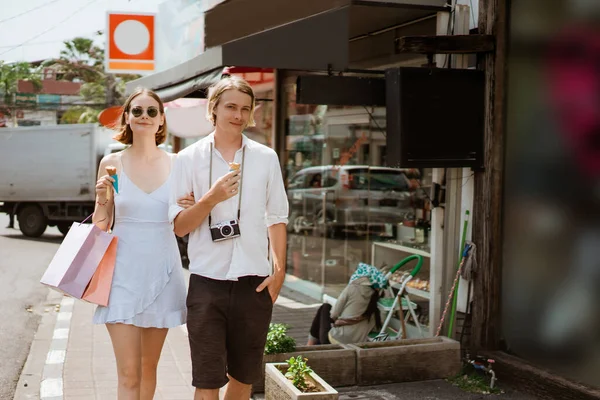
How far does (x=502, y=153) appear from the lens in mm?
5863

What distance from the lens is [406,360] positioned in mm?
5766

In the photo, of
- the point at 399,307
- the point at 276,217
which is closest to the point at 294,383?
the point at 276,217

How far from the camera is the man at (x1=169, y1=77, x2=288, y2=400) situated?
3477 millimetres

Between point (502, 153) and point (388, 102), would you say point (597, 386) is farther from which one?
point (388, 102)

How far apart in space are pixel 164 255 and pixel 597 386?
3.08 meters

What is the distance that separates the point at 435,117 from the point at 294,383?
2377 mm

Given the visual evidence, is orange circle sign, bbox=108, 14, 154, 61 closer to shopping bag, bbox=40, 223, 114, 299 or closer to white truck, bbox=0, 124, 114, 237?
white truck, bbox=0, 124, 114, 237

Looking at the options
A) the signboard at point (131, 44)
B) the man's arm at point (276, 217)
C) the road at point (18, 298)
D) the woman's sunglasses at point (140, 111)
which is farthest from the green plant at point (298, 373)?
the signboard at point (131, 44)

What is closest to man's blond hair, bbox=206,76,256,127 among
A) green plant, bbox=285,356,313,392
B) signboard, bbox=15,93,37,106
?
green plant, bbox=285,356,313,392

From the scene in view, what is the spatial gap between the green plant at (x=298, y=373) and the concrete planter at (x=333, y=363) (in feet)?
2.03

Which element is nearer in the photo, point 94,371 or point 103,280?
point 103,280

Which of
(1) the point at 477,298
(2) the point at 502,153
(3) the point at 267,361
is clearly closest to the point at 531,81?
(2) the point at 502,153

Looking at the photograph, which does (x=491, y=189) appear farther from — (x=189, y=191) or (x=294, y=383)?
(x=189, y=191)

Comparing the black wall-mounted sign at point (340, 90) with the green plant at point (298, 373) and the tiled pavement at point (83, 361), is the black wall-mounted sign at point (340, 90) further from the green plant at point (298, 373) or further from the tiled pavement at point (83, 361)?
the green plant at point (298, 373)
